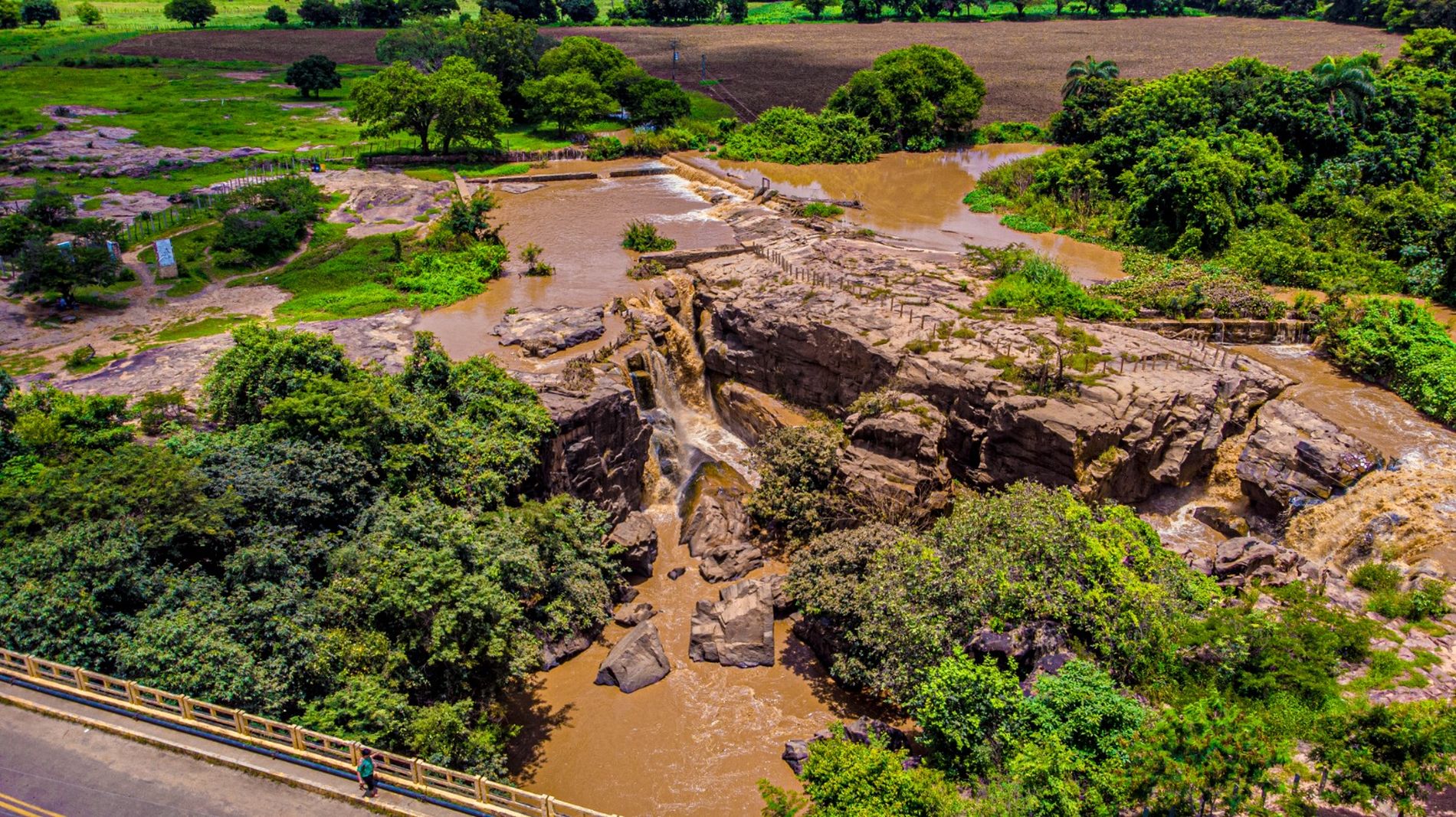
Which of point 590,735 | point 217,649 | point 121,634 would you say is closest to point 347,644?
point 217,649

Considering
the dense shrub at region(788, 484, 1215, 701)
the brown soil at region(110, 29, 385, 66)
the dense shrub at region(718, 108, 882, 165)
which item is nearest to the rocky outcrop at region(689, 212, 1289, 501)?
the dense shrub at region(788, 484, 1215, 701)

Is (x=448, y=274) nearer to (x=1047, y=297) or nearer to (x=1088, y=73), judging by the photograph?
(x=1047, y=297)

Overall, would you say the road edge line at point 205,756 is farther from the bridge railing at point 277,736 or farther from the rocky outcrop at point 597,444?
the rocky outcrop at point 597,444

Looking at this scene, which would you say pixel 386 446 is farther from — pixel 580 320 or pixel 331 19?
pixel 331 19

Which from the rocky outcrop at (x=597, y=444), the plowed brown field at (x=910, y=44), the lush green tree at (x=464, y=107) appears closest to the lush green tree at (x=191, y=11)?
the plowed brown field at (x=910, y=44)

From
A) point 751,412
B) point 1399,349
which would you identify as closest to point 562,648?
point 751,412

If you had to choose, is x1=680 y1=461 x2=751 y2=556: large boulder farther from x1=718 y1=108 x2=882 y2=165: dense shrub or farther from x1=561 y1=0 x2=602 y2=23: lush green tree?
x1=561 y1=0 x2=602 y2=23: lush green tree
